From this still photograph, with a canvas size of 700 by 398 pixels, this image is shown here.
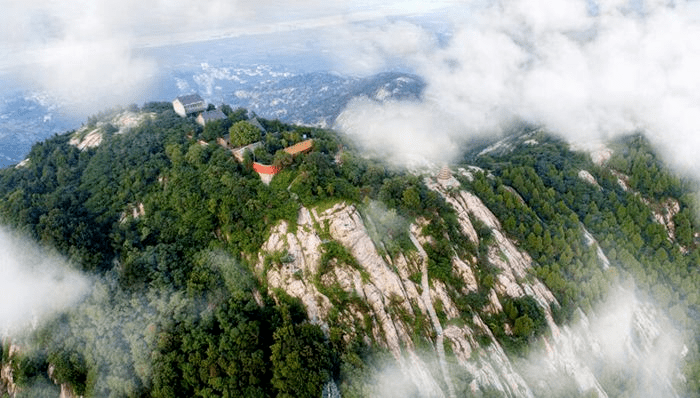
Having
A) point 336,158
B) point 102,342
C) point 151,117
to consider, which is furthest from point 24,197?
point 336,158

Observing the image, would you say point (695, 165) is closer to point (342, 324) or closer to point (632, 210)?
point (632, 210)

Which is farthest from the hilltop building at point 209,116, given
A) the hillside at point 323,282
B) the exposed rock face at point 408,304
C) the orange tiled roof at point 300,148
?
the exposed rock face at point 408,304

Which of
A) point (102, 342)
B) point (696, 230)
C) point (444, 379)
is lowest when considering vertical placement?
point (696, 230)

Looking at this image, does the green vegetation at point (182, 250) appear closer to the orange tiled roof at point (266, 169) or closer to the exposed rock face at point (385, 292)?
the orange tiled roof at point (266, 169)

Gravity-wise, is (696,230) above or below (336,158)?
below

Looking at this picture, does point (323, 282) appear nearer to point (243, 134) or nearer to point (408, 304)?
point (408, 304)

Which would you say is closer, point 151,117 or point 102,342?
point 102,342
